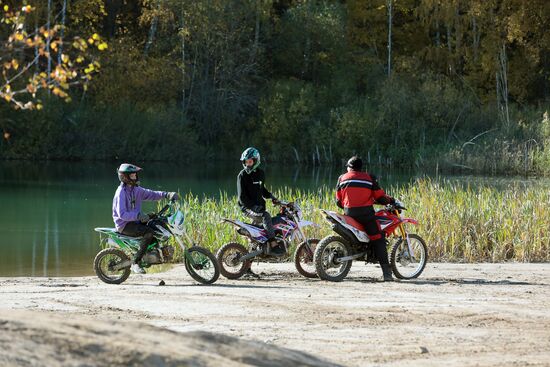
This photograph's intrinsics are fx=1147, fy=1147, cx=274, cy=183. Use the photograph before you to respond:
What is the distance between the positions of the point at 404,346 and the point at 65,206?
886 inches

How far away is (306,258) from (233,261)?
2.92 ft

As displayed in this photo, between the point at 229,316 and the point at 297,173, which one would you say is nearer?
the point at 229,316

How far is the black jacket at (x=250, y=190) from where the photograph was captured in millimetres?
13281

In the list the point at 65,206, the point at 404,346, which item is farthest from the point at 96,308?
the point at 65,206

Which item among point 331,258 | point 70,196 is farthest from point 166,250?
point 70,196

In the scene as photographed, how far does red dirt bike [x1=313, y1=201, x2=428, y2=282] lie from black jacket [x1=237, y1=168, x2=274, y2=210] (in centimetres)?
82

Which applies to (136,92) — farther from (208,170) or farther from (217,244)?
(217,244)

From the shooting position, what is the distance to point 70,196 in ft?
108

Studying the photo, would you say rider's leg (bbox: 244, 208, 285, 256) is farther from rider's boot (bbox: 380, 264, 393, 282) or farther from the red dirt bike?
Answer: rider's boot (bbox: 380, 264, 393, 282)

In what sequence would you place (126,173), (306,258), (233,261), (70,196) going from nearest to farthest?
1. (126,173)
2. (233,261)
3. (306,258)
4. (70,196)

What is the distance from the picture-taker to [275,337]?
29.4 feet

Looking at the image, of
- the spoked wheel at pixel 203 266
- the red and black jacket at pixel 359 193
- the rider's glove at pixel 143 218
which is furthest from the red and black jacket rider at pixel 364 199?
the rider's glove at pixel 143 218

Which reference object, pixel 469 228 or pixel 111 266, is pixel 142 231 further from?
pixel 469 228

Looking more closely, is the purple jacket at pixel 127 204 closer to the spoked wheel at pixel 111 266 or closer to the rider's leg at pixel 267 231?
the spoked wheel at pixel 111 266
